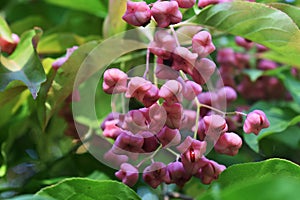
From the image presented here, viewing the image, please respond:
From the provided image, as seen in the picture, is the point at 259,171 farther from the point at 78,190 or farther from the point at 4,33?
the point at 4,33

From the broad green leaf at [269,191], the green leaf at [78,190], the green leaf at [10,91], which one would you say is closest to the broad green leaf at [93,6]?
the green leaf at [10,91]

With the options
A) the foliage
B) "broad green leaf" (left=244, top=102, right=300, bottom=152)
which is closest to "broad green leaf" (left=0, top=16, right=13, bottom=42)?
the foliage

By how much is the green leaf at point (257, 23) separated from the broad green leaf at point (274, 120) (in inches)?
5.7

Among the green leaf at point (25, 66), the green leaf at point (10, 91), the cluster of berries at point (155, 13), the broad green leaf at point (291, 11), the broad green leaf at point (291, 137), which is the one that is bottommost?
the broad green leaf at point (291, 137)

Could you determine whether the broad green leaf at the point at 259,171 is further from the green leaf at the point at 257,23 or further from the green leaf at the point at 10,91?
the green leaf at the point at 10,91

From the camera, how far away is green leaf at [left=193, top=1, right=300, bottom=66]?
2.48ft

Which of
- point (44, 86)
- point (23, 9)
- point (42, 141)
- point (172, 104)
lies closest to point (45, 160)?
point (42, 141)

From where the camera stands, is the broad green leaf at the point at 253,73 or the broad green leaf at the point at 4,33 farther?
the broad green leaf at the point at 253,73

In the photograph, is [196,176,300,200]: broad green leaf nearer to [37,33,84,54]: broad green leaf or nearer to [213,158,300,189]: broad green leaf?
[213,158,300,189]: broad green leaf

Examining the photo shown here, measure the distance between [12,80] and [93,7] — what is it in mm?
414

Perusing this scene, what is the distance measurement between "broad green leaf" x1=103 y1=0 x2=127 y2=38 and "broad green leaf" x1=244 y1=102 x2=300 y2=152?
281mm

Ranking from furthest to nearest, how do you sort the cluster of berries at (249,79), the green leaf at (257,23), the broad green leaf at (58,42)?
the cluster of berries at (249,79)
the broad green leaf at (58,42)
the green leaf at (257,23)

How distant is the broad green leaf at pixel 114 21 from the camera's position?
0.90 metres

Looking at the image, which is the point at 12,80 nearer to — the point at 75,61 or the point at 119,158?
the point at 75,61
